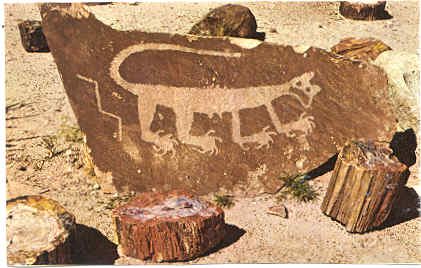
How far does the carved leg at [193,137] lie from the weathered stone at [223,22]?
143 centimetres

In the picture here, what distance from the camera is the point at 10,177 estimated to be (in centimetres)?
449

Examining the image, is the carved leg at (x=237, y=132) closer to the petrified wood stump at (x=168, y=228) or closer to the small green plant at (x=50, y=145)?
the petrified wood stump at (x=168, y=228)

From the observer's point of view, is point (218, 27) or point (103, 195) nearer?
point (103, 195)

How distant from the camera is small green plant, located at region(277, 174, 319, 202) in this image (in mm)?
4258

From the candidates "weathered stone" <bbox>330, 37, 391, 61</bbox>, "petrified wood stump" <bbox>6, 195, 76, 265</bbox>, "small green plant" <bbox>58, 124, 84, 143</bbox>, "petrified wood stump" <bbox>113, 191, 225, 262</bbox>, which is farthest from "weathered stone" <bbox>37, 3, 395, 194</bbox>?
"weathered stone" <bbox>330, 37, 391, 61</bbox>

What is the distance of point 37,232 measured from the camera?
11.1ft

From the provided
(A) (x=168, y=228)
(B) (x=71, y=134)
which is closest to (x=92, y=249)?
(A) (x=168, y=228)

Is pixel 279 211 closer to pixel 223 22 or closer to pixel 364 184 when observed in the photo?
pixel 364 184

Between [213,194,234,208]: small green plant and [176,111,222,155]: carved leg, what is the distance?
15.7 inches

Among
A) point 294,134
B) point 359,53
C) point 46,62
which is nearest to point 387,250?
point 294,134

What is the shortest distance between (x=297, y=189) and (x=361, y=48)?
199 cm

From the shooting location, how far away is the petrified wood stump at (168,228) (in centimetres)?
344

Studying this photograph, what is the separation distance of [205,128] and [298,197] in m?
1.02

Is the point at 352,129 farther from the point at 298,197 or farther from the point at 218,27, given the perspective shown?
the point at 218,27
